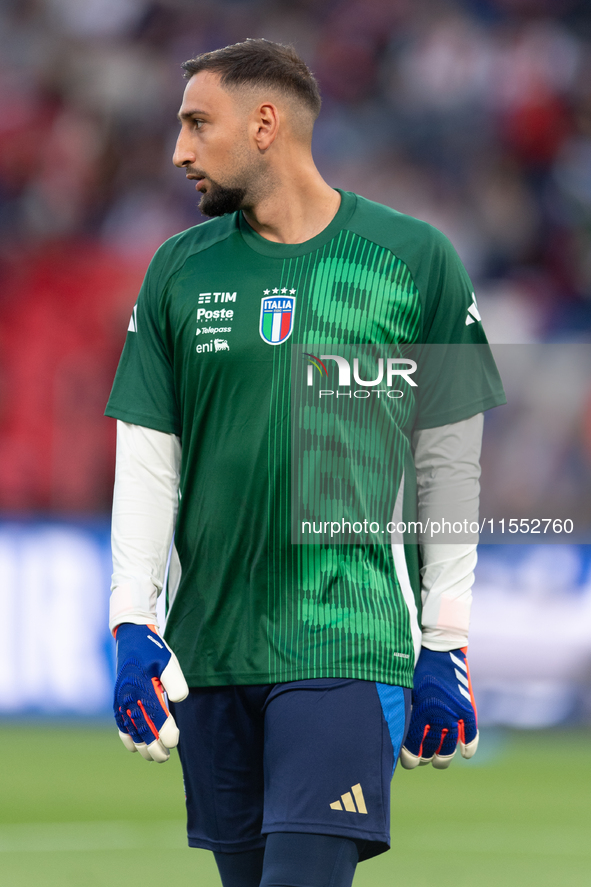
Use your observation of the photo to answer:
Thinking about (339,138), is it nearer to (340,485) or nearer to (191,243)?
(191,243)

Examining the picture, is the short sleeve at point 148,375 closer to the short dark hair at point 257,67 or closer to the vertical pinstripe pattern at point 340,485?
the vertical pinstripe pattern at point 340,485

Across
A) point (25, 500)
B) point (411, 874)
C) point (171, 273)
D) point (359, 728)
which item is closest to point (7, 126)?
point (25, 500)

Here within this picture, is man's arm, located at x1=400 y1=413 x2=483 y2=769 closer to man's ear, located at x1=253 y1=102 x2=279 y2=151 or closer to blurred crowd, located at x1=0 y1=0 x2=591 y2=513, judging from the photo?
man's ear, located at x1=253 y1=102 x2=279 y2=151

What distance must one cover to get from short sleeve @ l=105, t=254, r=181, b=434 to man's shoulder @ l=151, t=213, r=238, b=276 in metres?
0.02

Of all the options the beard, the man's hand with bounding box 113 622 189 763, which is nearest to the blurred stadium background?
the man's hand with bounding box 113 622 189 763

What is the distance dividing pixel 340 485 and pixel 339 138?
812 centimetres

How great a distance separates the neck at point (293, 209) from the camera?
2750 mm

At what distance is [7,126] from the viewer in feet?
33.0

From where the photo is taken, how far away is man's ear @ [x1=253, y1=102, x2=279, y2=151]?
272cm

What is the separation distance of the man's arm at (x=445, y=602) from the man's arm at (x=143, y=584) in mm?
492

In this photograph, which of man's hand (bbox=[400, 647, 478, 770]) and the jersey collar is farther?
the jersey collar

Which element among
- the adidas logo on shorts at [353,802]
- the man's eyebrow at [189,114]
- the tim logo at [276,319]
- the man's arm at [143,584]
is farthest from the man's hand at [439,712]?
the man's eyebrow at [189,114]

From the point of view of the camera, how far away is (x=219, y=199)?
2705 millimetres

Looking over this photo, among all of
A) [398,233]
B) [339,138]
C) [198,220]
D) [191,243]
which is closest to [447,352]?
[398,233]
